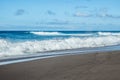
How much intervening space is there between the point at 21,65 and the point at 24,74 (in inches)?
28.6

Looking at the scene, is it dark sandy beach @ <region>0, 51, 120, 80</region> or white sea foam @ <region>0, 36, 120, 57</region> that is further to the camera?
white sea foam @ <region>0, 36, 120, 57</region>

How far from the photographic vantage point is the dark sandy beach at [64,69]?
5.46 m

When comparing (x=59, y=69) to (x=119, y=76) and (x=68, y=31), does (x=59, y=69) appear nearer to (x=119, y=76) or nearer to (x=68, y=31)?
(x=119, y=76)

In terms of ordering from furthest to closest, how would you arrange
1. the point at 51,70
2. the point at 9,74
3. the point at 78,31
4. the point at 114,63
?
the point at 78,31, the point at 114,63, the point at 51,70, the point at 9,74

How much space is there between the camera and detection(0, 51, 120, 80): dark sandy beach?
5.46 meters

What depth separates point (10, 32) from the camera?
Answer: 1873 centimetres

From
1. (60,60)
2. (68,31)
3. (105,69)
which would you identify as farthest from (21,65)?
(68,31)

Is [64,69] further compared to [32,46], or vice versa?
[32,46]

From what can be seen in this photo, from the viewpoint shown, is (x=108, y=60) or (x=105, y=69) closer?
(x=105, y=69)

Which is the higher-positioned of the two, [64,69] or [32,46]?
[64,69]

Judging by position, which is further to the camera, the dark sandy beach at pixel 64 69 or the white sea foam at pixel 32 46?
the white sea foam at pixel 32 46

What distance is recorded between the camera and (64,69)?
6180mm

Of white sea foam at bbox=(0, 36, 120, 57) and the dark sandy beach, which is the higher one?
the dark sandy beach

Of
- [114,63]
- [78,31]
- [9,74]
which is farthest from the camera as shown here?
[78,31]
